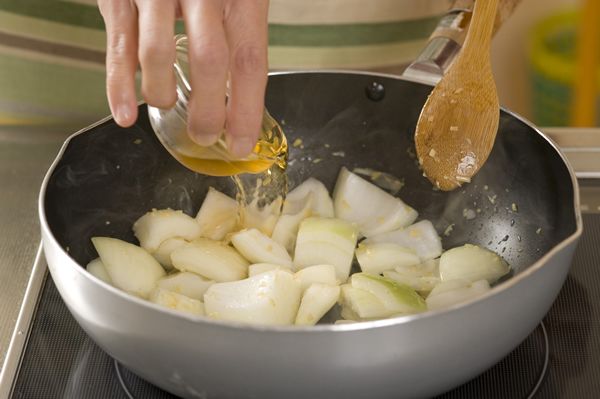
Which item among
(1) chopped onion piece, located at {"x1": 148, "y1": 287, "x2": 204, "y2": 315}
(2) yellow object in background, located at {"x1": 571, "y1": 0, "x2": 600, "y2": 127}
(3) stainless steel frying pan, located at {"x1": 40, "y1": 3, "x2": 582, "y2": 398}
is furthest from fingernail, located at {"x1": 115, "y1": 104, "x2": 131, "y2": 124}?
(2) yellow object in background, located at {"x1": 571, "y1": 0, "x2": 600, "y2": 127}

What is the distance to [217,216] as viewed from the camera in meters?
0.84

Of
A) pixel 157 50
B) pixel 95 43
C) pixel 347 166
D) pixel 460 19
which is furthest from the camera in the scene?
pixel 95 43

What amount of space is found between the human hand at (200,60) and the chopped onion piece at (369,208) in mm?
351

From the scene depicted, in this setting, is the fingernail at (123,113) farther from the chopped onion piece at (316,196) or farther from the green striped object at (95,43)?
the green striped object at (95,43)

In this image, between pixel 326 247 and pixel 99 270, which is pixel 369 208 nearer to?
pixel 326 247

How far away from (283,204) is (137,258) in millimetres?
Answer: 237

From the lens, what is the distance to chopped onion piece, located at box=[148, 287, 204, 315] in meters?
0.65

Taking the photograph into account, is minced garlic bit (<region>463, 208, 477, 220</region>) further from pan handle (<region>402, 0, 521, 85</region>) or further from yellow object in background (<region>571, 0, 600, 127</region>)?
yellow object in background (<region>571, 0, 600, 127</region>)

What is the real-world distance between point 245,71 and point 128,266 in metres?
0.30

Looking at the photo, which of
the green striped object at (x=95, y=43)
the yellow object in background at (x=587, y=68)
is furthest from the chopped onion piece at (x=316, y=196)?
the yellow object in background at (x=587, y=68)

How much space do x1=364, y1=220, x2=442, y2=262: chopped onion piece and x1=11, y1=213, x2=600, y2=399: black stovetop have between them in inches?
7.3

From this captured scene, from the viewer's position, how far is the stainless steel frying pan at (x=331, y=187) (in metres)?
0.44

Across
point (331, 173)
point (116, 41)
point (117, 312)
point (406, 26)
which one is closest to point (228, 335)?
point (117, 312)

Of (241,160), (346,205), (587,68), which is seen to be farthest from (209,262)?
(587,68)
